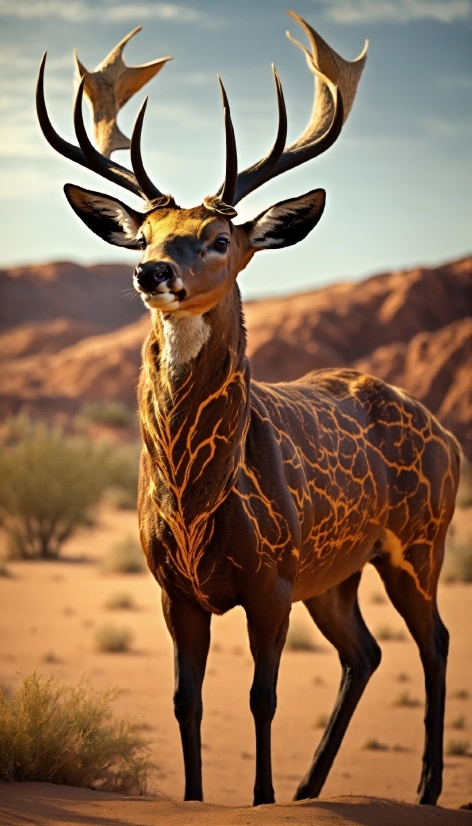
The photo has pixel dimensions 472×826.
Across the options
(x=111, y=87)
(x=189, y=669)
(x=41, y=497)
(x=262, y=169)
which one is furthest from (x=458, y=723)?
(x=41, y=497)

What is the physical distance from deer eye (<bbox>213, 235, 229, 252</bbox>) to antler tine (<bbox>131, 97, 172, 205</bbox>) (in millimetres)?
394

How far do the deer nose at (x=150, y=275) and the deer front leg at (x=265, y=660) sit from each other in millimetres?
1627

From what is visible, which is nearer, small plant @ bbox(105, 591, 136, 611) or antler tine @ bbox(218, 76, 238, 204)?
antler tine @ bbox(218, 76, 238, 204)

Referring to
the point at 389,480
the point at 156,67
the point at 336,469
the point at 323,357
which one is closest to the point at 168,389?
the point at 336,469

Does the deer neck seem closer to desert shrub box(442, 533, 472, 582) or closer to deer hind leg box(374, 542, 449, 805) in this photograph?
deer hind leg box(374, 542, 449, 805)

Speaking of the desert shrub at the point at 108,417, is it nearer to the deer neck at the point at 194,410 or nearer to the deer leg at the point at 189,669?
the deer leg at the point at 189,669

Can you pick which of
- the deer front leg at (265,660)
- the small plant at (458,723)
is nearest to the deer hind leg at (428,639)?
the deer front leg at (265,660)

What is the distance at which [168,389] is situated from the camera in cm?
442

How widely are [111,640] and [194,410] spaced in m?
6.61

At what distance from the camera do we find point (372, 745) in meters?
7.93

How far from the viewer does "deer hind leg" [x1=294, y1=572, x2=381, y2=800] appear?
6.31m

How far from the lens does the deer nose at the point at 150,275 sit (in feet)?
13.1

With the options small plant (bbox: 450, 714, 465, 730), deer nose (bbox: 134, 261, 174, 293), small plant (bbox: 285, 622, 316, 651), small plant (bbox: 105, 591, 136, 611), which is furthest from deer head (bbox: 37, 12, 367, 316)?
small plant (bbox: 105, 591, 136, 611)

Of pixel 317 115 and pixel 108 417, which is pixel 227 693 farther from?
pixel 108 417
